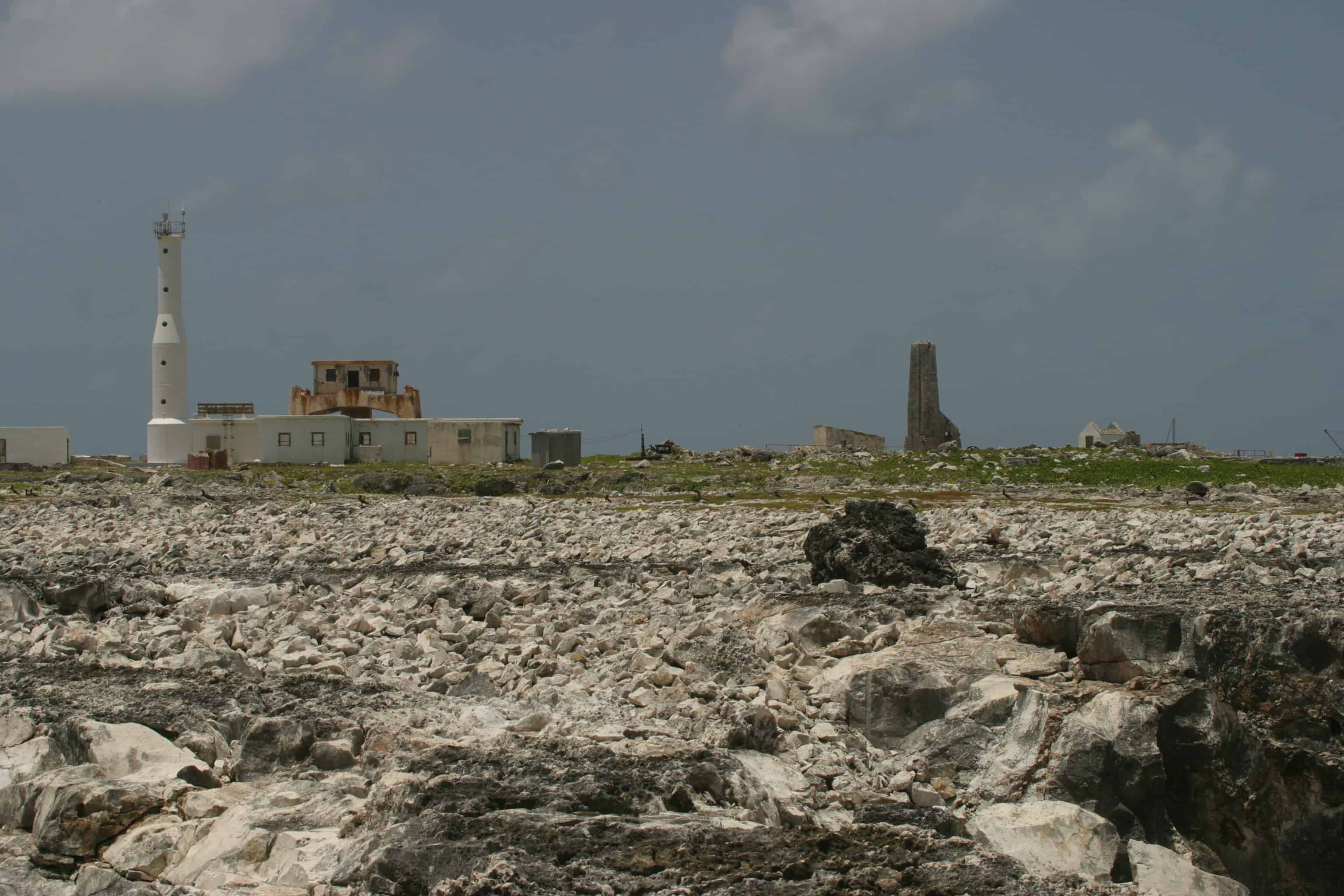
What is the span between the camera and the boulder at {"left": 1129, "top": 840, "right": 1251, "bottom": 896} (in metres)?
6.62

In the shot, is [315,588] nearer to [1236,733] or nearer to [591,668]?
[591,668]

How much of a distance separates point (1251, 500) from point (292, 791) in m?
25.4

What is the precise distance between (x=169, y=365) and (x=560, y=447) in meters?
22.9

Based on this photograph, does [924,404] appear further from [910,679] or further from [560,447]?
[910,679]

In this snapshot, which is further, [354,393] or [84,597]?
[354,393]

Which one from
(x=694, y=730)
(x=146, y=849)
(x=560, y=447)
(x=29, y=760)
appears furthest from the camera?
(x=560, y=447)

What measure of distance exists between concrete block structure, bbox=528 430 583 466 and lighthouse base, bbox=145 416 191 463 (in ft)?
62.0

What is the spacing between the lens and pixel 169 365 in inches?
2285

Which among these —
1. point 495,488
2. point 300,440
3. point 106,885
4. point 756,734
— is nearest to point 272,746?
point 106,885

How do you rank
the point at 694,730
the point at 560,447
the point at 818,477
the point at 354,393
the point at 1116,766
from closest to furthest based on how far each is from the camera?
the point at 1116,766 < the point at 694,730 < the point at 818,477 < the point at 560,447 < the point at 354,393

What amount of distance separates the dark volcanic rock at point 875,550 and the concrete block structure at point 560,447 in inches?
1238

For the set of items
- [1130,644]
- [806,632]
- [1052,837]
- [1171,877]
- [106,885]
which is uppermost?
[1130,644]

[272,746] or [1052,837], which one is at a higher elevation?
[272,746]

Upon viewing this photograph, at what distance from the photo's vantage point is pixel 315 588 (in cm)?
1426
